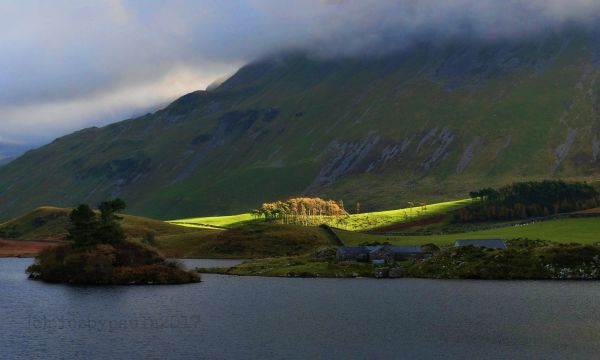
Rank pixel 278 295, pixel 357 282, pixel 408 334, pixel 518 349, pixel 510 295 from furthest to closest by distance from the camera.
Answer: pixel 357 282, pixel 278 295, pixel 510 295, pixel 408 334, pixel 518 349

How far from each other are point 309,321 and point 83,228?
88.9 m

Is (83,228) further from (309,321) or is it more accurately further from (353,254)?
(309,321)

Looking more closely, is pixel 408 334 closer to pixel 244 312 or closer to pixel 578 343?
pixel 578 343

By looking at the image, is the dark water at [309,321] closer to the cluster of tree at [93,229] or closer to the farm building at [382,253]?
the cluster of tree at [93,229]

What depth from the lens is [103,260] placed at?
474 ft

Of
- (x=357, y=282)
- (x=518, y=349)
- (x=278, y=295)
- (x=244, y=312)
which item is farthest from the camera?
(x=357, y=282)

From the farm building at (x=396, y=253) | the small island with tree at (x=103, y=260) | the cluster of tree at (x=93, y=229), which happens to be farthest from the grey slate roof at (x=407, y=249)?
the cluster of tree at (x=93, y=229)

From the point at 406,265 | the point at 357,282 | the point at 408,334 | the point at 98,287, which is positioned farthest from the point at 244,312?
the point at 406,265

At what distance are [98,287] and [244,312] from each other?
171ft

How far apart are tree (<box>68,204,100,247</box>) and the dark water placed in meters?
25.6

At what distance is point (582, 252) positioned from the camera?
13425 cm

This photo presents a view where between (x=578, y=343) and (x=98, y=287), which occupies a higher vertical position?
(x=98, y=287)

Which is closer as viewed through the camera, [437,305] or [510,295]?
[437,305]

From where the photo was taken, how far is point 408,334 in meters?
77.7
